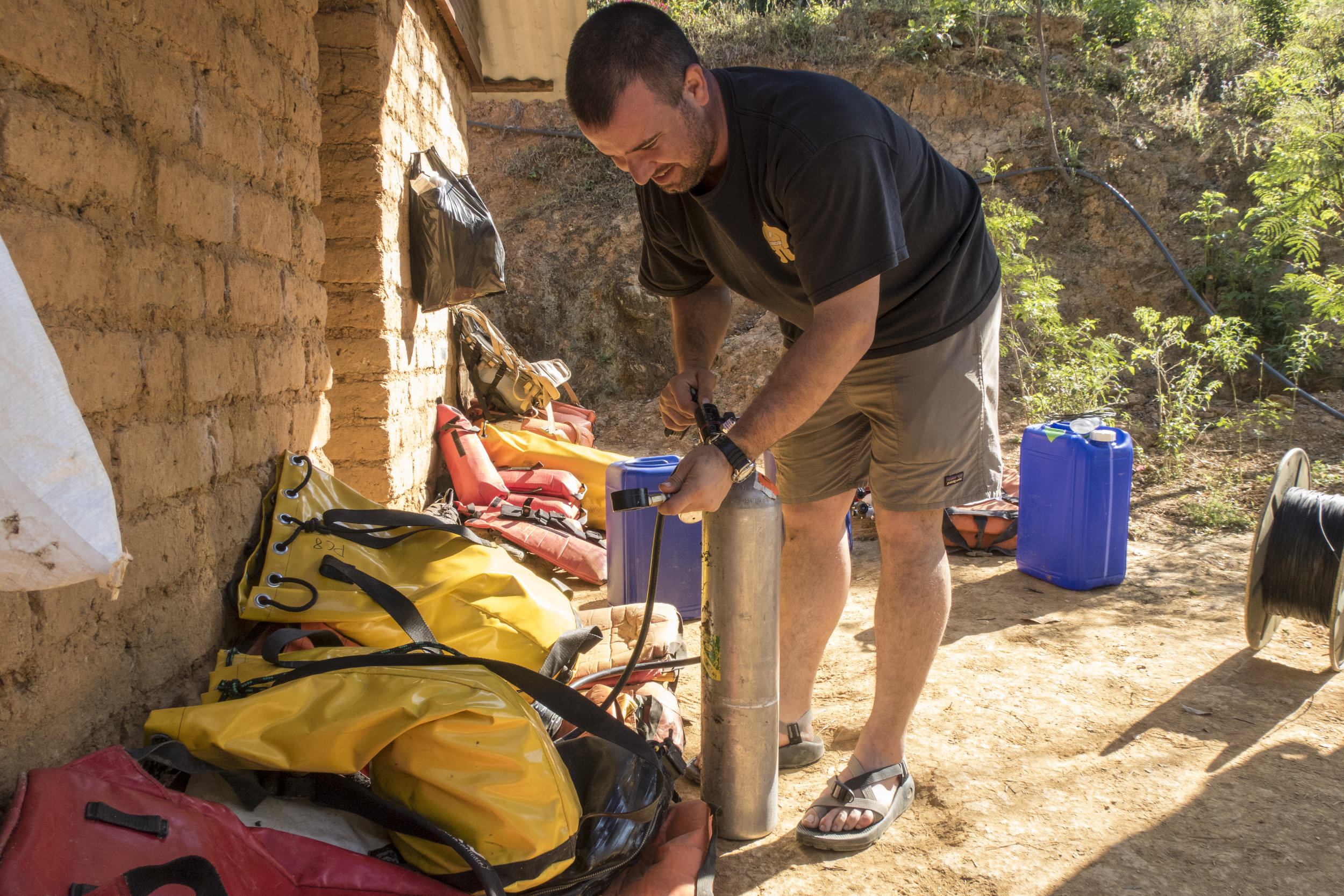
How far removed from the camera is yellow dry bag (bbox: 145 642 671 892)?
1.50 m

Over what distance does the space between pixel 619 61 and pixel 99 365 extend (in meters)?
1.22

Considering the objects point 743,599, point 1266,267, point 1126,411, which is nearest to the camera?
point 743,599

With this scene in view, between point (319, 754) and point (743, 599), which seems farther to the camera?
point (743, 599)

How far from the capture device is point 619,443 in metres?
8.92

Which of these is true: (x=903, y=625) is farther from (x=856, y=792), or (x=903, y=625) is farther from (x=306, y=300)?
(x=306, y=300)

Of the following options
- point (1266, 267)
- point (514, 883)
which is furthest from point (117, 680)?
point (1266, 267)

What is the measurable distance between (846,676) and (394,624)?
1720mm

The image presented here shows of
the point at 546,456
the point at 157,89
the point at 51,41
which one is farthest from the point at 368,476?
the point at 51,41

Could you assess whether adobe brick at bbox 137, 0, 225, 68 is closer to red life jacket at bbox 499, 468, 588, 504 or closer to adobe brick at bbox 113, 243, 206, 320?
adobe brick at bbox 113, 243, 206, 320

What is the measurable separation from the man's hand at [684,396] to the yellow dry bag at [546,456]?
9.25 ft

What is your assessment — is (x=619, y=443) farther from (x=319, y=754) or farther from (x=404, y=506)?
(x=319, y=754)

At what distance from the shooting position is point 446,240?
448cm

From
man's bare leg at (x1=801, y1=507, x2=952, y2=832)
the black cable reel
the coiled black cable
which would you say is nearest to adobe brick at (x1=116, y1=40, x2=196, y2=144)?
man's bare leg at (x1=801, y1=507, x2=952, y2=832)

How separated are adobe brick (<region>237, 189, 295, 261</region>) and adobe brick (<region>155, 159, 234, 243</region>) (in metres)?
0.07
